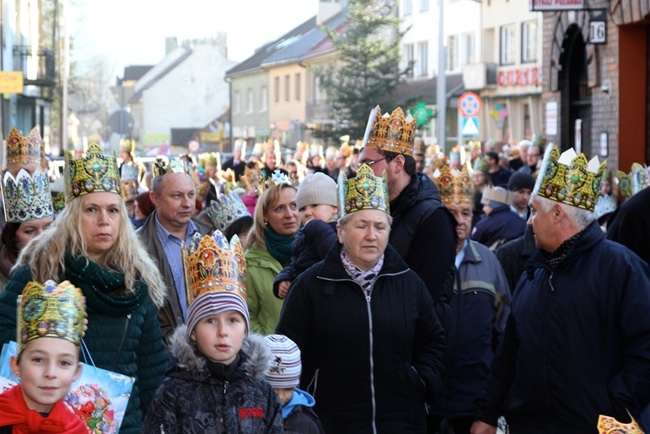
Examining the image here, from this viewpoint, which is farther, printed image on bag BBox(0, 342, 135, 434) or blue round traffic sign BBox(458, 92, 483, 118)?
blue round traffic sign BBox(458, 92, 483, 118)

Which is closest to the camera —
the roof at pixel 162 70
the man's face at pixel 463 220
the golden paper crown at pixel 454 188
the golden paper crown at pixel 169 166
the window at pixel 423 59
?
the man's face at pixel 463 220

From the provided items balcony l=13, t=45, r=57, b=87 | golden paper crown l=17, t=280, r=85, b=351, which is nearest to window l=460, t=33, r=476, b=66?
balcony l=13, t=45, r=57, b=87

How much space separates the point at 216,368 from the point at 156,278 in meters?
1.02

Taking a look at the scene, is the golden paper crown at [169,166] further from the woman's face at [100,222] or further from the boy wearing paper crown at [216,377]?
the boy wearing paper crown at [216,377]

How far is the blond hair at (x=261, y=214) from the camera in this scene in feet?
28.5

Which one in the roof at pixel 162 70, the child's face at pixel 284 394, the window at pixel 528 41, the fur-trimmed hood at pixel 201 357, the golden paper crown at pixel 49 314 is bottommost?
the child's face at pixel 284 394

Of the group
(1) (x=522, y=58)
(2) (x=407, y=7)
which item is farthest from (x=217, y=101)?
(1) (x=522, y=58)

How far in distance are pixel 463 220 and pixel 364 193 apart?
6.96 feet

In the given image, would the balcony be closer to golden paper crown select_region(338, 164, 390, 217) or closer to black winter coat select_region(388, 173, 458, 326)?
black winter coat select_region(388, 173, 458, 326)

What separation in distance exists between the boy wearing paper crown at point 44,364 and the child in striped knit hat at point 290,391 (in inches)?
37.3

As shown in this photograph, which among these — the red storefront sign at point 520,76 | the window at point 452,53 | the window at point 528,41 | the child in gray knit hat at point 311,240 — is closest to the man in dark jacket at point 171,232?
the child in gray knit hat at point 311,240

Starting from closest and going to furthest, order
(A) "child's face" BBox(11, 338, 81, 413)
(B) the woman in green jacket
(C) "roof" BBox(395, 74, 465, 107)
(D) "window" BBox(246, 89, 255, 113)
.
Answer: (A) "child's face" BBox(11, 338, 81, 413)
(B) the woman in green jacket
(C) "roof" BBox(395, 74, 465, 107)
(D) "window" BBox(246, 89, 255, 113)

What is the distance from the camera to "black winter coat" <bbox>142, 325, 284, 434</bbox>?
17.7 feet

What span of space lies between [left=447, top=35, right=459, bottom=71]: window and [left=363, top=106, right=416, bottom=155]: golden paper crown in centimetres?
4640
